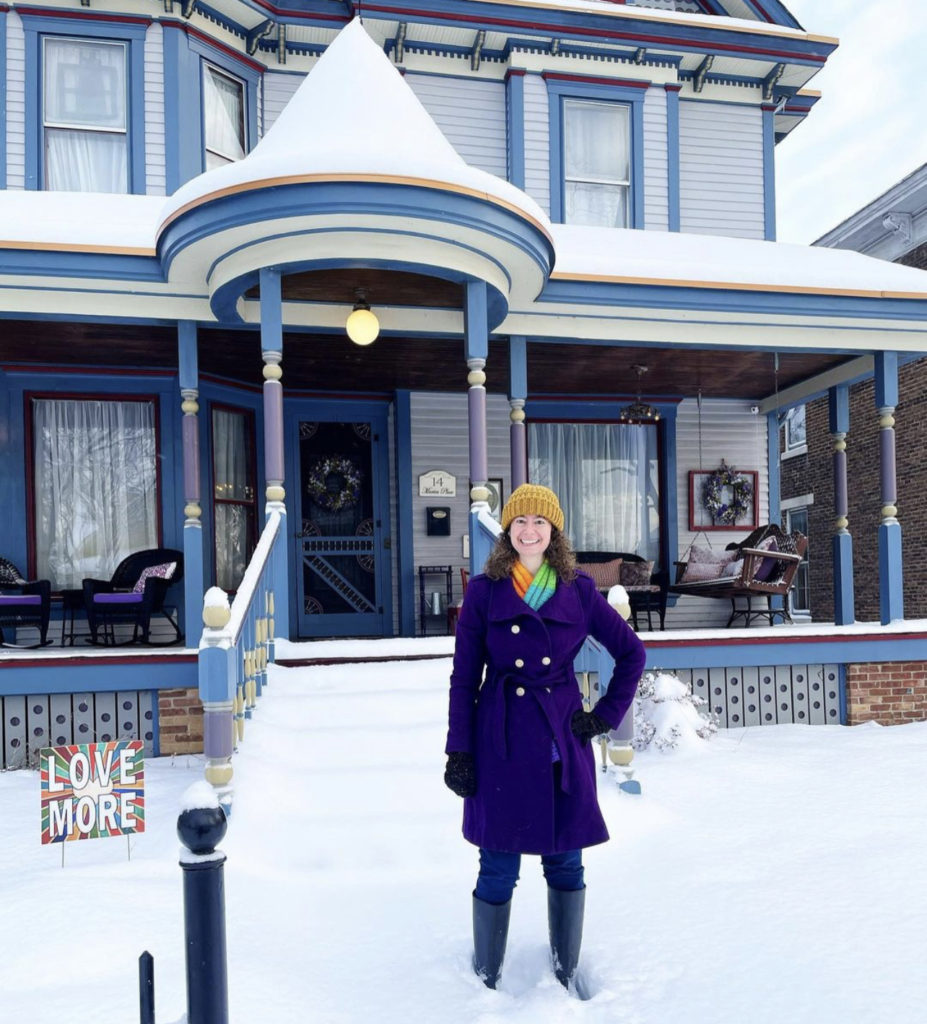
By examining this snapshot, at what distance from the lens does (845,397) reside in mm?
9508

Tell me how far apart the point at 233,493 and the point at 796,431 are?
571 inches

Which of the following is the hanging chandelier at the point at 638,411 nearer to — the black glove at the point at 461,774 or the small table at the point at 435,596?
the small table at the point at 435,596

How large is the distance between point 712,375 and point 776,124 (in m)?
4.49

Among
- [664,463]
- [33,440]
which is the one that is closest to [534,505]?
[33,440]

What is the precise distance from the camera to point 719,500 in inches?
414

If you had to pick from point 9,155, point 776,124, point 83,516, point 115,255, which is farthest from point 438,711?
point 776,124

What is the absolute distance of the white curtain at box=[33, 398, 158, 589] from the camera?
28.3ft

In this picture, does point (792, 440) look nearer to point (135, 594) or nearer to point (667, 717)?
point (667, 717)

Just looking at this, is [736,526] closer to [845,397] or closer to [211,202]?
[845,397]

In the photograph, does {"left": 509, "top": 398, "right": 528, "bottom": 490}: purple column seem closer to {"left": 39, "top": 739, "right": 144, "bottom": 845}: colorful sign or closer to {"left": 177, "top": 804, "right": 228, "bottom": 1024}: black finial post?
{"left": 39, "top": 739, "right": 144, "bottom": 845}: colorful sign

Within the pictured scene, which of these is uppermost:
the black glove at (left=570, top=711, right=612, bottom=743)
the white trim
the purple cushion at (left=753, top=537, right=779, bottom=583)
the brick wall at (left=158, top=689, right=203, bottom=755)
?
the white trim

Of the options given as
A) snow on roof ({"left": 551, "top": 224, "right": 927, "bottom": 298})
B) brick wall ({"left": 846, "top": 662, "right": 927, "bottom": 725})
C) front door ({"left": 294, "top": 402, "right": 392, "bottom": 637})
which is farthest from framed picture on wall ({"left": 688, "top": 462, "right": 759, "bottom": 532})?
front door ({"left": 294, "top": 402, "right": 392, "bottom": 637})

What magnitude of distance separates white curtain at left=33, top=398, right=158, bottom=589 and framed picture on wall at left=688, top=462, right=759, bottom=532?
6.09m

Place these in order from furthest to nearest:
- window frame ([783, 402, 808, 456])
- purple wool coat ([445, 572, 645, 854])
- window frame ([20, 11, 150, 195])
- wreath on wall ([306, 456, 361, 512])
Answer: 1. window frame ([783, 402, 808, 456])
2. wreath on wall ([306, 456, 361, 512])
3. window frame ([20, 11, 150, 195])
4. purple wool coat ([445, 572, 645, 854])
